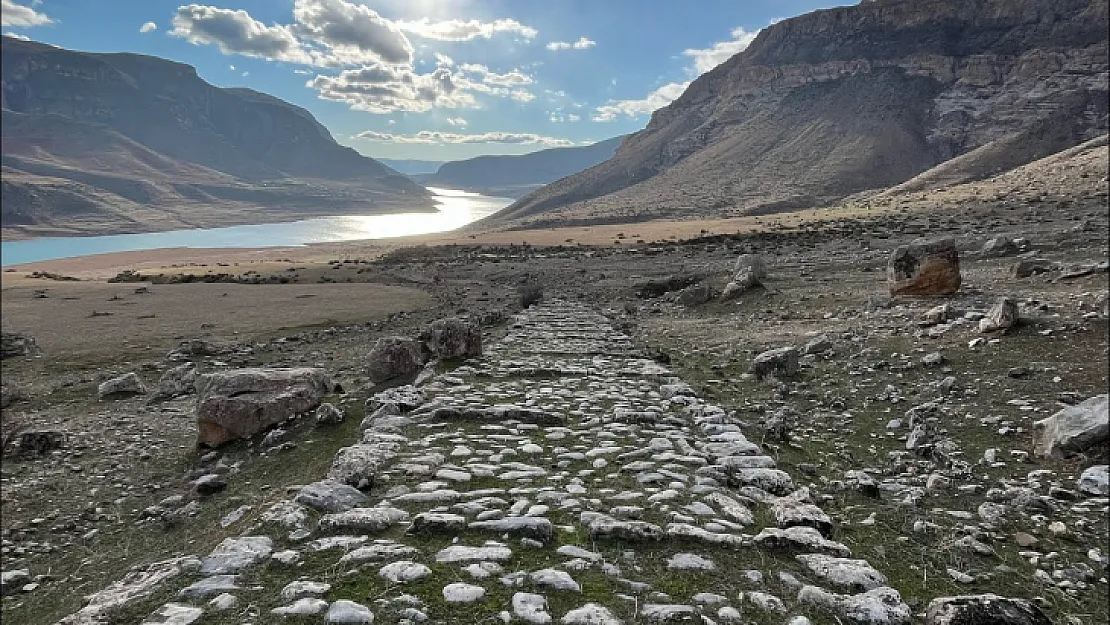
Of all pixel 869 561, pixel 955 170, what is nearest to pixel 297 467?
pixel 869 561

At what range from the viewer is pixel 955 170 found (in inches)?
3637

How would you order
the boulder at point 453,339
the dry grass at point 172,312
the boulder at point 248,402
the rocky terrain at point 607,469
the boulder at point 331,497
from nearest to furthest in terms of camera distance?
the rocky terrain at point 607,469 → the boulder at point 331,497 → the boulder at point 248,402 → the boulder at point 453,339 → the dry grass at point 172,312

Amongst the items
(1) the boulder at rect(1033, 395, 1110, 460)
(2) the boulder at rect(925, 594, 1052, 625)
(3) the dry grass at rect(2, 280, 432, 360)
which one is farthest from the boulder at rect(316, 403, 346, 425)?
(3) the dry grass at rect(2, 280, 432, 360)

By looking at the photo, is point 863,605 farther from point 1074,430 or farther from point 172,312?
point 172,312

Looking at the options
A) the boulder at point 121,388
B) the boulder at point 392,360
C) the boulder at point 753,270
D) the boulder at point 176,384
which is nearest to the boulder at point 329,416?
the boulder at point 392,360

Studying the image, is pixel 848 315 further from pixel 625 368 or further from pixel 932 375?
pixel 625 368

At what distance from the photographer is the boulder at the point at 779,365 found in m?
10.6

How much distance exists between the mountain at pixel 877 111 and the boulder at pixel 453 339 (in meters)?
98.3

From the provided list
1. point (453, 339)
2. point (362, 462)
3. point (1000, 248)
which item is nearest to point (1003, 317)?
point (453, 339)

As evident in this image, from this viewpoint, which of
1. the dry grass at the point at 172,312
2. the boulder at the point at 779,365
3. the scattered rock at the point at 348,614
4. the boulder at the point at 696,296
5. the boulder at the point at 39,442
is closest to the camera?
the scattered rock at the point at 348,614

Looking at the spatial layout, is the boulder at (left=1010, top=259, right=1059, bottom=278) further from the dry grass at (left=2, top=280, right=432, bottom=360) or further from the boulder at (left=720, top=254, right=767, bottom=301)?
the dry grass at (left=2, top=280, right=432, bottom=360)

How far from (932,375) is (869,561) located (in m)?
5.86

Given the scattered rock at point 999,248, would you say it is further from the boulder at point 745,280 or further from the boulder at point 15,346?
the boulder at point 15,346

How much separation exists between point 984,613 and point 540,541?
2685 millimetres
